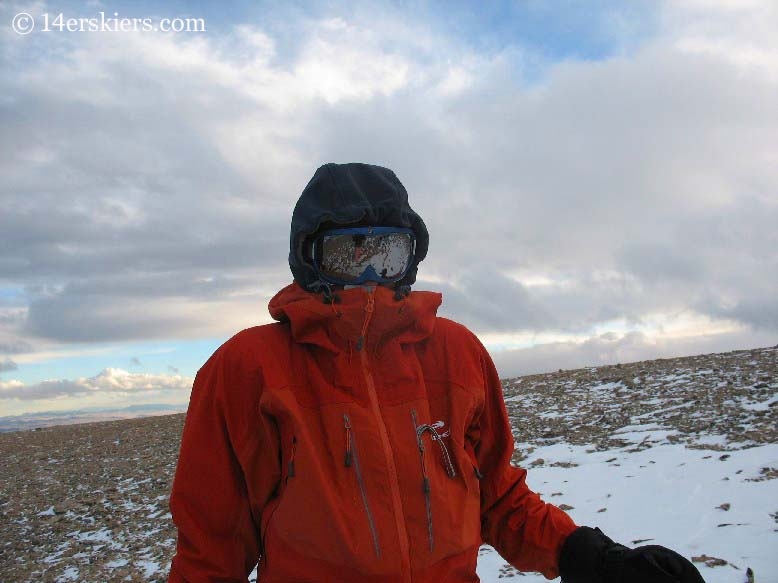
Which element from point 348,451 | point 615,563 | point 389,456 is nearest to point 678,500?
point 615,563

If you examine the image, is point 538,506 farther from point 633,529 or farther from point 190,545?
point 633,529

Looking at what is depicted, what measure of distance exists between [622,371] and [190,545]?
1458 cm

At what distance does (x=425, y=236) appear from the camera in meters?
2.77

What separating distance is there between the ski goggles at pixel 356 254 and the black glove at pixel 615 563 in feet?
4.34

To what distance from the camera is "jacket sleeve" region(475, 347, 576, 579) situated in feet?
8.30

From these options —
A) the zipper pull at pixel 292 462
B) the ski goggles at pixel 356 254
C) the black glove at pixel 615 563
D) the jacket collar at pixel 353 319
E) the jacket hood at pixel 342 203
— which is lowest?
the black glove at pixel 615 563

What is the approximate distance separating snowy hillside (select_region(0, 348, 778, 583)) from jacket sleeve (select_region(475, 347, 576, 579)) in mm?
3041

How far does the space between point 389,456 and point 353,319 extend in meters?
0.51

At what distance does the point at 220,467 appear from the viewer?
2199mm

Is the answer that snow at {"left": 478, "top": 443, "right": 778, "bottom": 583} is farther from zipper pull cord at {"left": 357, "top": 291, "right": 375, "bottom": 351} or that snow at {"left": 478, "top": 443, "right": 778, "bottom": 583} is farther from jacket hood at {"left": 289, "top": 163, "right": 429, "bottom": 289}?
jacket hood at {"left": 289, "top": 163, "right": 429, "bottom": 289}

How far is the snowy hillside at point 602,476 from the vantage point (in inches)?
236

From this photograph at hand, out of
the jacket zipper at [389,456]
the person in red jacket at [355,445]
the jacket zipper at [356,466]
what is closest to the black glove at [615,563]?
the person in red jacket at [355,445]

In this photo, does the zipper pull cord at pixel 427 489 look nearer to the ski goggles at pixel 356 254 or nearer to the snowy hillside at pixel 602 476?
the ski goggles at pixel 356 254

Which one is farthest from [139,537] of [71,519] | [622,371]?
[622,371]
